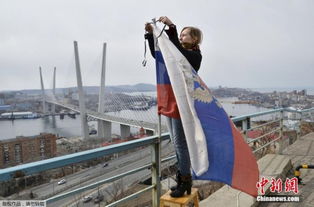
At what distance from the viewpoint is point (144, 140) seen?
1.68 metres

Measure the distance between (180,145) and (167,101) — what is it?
0.26m

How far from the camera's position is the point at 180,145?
151cm

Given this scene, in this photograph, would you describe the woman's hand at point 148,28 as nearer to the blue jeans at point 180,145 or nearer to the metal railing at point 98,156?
the blue jeans at point 180,145

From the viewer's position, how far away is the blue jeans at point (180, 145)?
1.49 metres

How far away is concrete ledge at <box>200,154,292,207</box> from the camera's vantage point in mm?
2312

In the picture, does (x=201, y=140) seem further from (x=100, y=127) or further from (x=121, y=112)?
(x=100, y=127)

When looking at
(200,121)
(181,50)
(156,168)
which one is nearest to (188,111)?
(200,121)

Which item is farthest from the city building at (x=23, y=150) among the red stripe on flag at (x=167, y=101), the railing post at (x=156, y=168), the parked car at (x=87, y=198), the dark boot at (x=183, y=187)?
the red stripe on flag at (x=167, y=101)

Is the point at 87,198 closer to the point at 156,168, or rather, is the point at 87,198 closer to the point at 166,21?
the point at 156,168

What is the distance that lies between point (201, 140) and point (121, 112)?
1627 cm

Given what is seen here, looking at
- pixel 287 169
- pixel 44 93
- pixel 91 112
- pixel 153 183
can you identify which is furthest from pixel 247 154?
pixel 44 93

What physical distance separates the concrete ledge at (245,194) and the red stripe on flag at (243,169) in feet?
2.54

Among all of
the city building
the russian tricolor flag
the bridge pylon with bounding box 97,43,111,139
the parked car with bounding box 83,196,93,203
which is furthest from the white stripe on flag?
the bridge pylon with bounding box 97,43,111,139

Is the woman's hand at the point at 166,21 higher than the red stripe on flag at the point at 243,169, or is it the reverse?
the woman's hand at the point at 166,21
